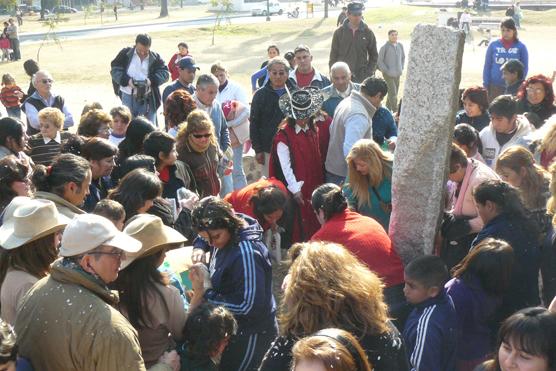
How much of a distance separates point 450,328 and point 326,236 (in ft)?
3.50

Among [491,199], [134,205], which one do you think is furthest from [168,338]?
[491,199]

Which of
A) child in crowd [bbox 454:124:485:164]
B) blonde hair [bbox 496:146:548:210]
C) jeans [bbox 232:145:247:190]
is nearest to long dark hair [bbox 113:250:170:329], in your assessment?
blonde hair [bbox 496:146:548:210]

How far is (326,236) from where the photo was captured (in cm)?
479

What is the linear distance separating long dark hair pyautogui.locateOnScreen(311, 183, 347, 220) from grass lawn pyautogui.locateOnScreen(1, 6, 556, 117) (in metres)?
13.3

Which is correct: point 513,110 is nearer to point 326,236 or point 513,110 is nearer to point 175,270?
point 326,236

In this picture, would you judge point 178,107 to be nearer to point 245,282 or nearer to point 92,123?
point 92,123

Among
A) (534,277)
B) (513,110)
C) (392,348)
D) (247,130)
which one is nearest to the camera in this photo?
(392,348)

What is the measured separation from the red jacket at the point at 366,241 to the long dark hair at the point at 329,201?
0.14 feet

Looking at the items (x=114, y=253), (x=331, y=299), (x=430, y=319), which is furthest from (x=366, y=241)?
(x=114, y=253)

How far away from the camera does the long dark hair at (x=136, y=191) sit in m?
4.88

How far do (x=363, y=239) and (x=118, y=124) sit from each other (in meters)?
3.53

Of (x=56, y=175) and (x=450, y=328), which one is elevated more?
(x=56, y=175)

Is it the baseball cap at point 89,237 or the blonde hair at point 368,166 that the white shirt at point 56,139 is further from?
the baseball cap at point 89,237

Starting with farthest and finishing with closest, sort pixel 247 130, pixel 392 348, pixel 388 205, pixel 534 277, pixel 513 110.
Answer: pixel 247 130, pixel 513 110, pixel 388 205, pixel 534 277, pixel 392 348
